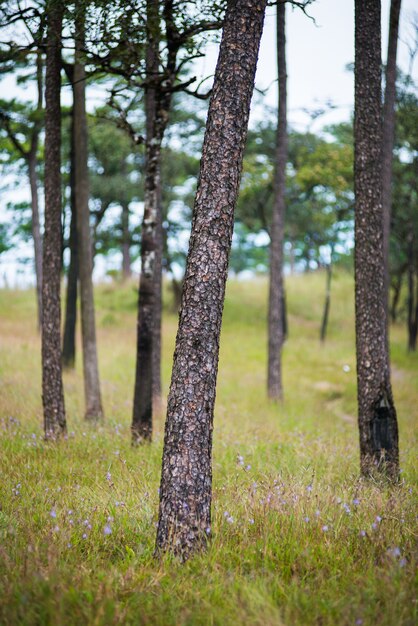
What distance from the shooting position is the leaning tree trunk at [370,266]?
20.7ft

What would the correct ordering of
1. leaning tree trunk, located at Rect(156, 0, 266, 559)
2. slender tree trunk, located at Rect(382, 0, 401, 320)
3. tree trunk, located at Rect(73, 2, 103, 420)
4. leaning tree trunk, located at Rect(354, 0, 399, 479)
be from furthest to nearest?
slender tree trunk, located at Rect(382, 0, 401, 320) < tree trunk, located at Rect(73, 2, 103, 420) < leaning tree trunk, located at Rect(354, 0, 399, 479) < leaning tree trunk, located at Rect(156, 0, 266, 559)

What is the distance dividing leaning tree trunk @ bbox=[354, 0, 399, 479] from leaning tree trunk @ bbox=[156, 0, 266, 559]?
101 inches

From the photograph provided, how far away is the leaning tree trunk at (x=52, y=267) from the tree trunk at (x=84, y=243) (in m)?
1.40

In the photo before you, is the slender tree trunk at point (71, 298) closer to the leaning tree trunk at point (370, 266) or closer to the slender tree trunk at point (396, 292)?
the leaning tree trunk at point (370, 266)

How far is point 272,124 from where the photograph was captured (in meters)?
21.2

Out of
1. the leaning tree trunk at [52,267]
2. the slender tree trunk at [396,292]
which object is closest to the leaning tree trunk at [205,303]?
the leaning tree trunk at [52,267]

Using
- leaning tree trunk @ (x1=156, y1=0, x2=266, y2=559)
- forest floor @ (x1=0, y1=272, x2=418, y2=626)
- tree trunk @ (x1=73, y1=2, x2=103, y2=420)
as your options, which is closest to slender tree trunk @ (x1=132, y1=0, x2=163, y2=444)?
forest floor @ (x1=0, y1=272, x2=418, y2=626)

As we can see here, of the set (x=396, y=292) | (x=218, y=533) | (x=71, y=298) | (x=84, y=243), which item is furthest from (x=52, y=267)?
(x=396, y=292)

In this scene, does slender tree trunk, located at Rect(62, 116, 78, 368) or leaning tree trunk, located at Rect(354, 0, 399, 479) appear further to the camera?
slender tree trunk, located at Rect(62, 116, 78, 368)

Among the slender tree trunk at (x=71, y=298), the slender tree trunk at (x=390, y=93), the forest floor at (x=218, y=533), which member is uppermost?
the slender tree trunk at (x=390, y=93)

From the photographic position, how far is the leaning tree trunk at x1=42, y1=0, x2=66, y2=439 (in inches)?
307

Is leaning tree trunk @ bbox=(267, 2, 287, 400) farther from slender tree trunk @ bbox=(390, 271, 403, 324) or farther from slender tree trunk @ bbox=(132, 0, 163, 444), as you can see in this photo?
slender tree trunk @ bbox=(390, 271, 403, 324)

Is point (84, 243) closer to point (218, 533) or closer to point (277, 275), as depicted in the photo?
point (277, 275)

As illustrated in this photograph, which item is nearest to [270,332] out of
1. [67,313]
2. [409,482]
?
[67,313]
